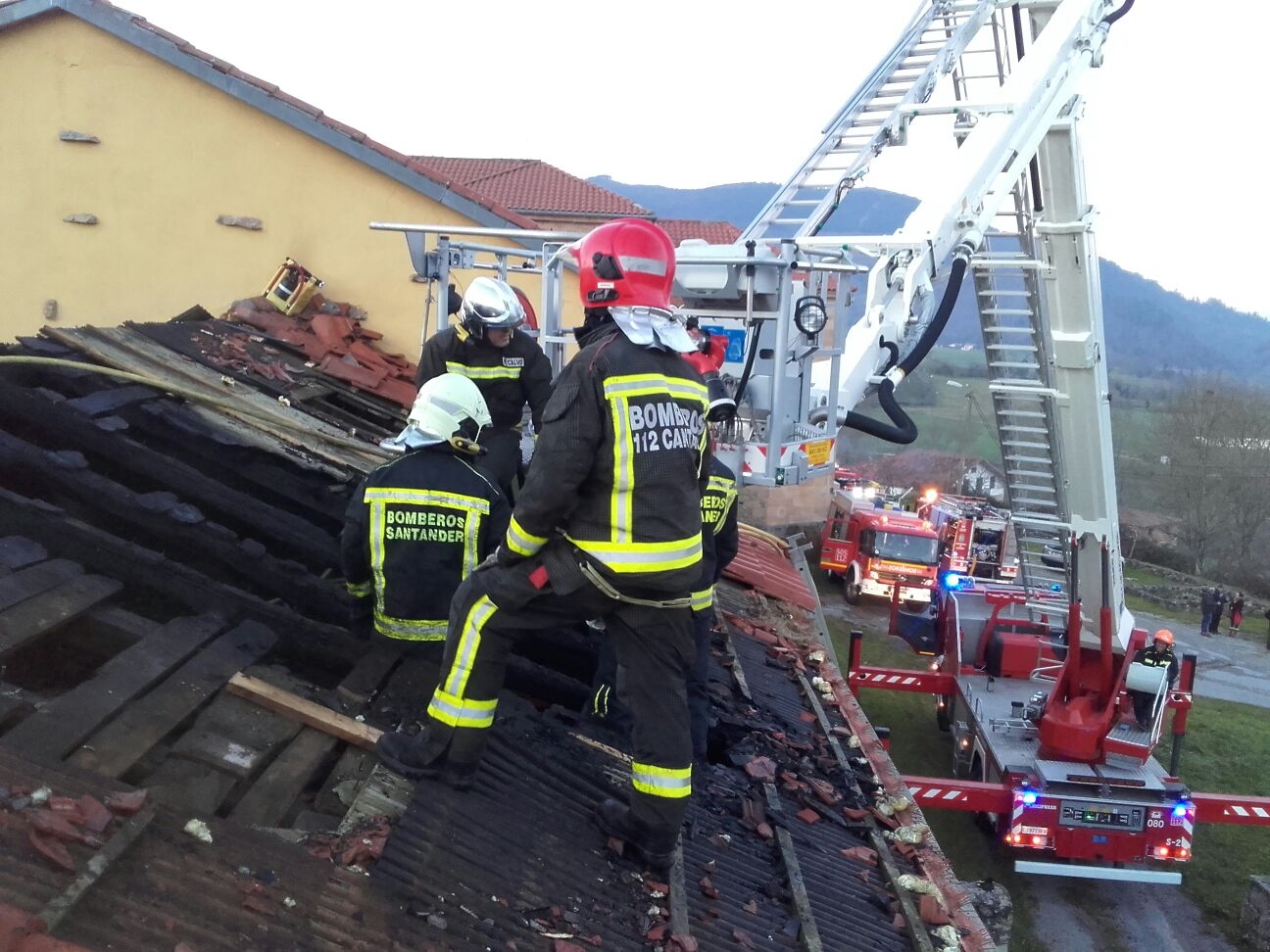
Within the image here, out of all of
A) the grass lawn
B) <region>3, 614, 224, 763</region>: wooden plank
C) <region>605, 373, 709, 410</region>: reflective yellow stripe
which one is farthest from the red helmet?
the grass lawn

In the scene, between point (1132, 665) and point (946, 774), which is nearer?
point (1132, 665)

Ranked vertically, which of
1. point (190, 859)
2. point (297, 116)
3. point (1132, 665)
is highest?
point (297, 116)

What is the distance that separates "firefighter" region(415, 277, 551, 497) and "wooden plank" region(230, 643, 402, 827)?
1905 mm

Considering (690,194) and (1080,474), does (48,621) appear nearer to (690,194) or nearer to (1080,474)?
(1080,474)

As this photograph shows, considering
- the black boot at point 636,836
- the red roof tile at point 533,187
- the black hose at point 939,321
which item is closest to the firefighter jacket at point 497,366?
the black hose at point 939,321

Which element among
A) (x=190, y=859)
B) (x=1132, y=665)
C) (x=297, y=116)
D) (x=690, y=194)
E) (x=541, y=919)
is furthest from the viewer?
(x=690, y=194)

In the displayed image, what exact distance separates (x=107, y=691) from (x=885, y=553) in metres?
18.1

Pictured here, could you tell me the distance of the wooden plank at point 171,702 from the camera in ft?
9.70

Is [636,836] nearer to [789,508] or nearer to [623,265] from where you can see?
[623,265]

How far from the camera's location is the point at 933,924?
12.5ft

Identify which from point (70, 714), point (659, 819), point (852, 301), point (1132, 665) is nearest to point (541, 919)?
point (659, 819)

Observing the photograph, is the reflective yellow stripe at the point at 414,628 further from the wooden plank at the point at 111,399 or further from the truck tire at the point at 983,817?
the truck tire at the point at 983,817

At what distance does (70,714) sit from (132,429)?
9.54 ft

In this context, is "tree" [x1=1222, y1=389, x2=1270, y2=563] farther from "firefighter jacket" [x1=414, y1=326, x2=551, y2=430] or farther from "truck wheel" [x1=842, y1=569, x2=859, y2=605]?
"firefighter jacket" [x1=414, y1=326, x2=551, y2=430]
